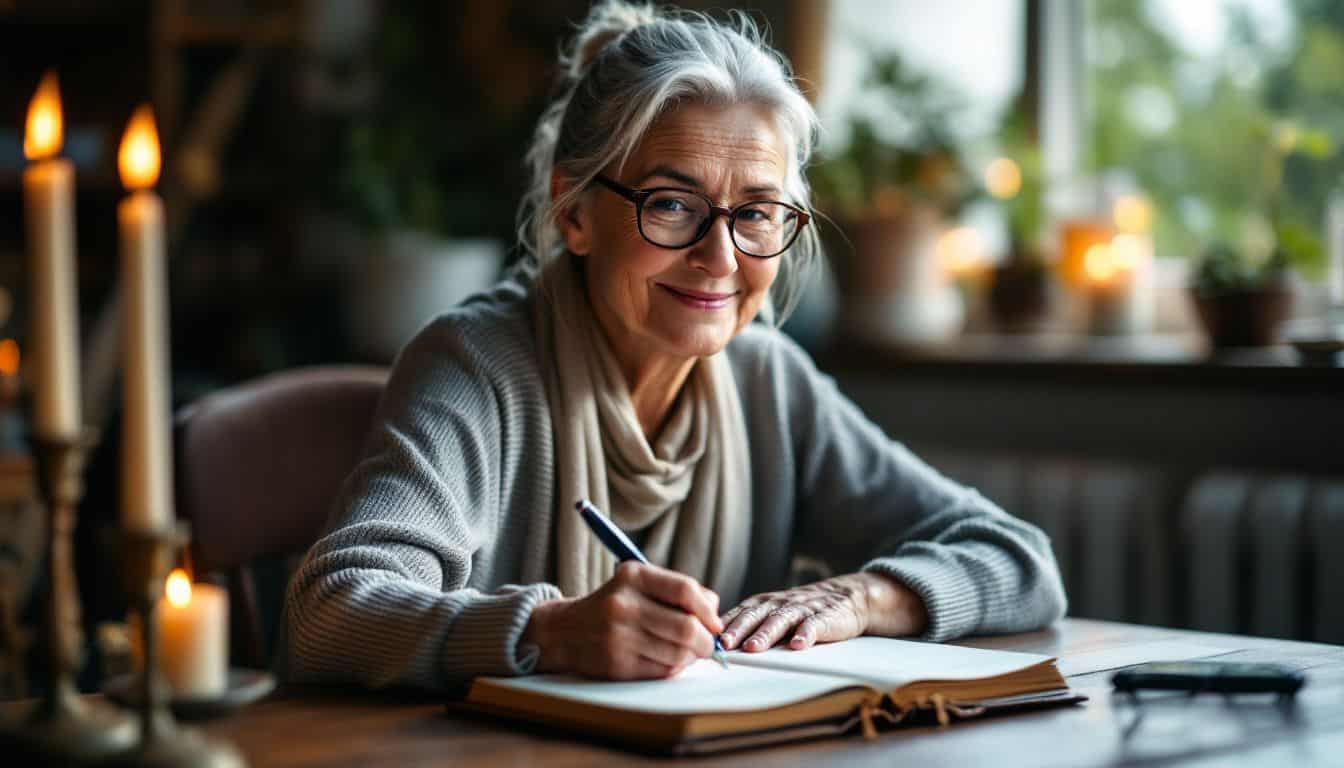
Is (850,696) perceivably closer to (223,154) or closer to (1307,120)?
(1307,120)

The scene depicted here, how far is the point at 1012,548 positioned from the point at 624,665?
0.58 metres

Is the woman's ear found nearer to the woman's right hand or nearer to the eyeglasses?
the eyeglasses

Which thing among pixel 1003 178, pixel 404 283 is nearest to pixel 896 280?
pixel 1003 178

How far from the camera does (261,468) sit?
1740 mm

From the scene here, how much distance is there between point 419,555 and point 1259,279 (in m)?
1.68

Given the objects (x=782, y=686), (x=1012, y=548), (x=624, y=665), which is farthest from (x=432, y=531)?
(x=1012, y=548)

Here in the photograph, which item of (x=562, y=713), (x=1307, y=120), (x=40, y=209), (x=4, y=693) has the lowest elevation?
(x=4, y=693)

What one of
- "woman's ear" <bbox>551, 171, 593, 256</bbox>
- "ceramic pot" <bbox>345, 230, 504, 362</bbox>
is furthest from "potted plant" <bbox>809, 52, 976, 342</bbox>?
"woman's ear" <bbox>551, 171, 593, 256</bbox>

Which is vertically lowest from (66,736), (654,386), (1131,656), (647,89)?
(1131,656)

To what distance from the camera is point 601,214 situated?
1.58 metres

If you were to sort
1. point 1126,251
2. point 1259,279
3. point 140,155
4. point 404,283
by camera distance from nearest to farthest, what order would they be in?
point 140,155 → point 1259,279 → point 1126,251 → point 404,283

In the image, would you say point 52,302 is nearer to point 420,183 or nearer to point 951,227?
point 951,227

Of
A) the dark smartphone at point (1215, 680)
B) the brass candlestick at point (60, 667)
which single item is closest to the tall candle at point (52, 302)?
the brass candlestick at point (60, 667)

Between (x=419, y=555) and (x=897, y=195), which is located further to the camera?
(x=897, y=195)
